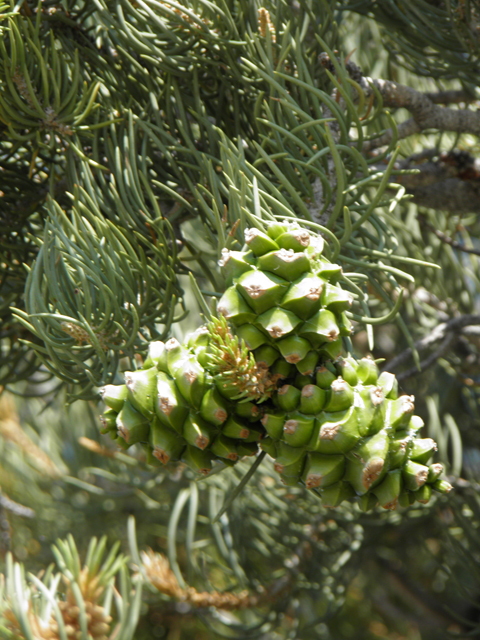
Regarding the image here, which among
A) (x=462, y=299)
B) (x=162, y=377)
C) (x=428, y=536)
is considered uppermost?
(x=162, y=377)

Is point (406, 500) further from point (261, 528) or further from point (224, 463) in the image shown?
point (261, 528)

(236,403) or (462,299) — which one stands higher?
(236,403)

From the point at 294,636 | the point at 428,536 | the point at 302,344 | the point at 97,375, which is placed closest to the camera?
the point at 302,344

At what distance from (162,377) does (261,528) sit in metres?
0.62

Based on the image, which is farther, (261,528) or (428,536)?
(428,536)

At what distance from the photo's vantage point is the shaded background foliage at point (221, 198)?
16.7 inches

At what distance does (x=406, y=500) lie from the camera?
372 mm

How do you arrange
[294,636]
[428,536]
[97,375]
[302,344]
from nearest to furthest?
1. [302,344]
2. [97,375]
3. [294,636]
4. [428,536]

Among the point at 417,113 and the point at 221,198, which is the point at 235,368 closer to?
the point at 221,198

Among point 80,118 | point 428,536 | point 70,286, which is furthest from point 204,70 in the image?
point 428,536

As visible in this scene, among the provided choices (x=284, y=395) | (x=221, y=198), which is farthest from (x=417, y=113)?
(x=284, y=395)

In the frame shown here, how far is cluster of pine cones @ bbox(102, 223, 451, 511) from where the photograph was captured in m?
0.33

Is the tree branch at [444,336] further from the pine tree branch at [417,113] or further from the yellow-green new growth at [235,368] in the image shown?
the yellow-green new growth at [235,368]

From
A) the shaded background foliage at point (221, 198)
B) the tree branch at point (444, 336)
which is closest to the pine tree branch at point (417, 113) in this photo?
the shaded background foliage at point (221, 198)
